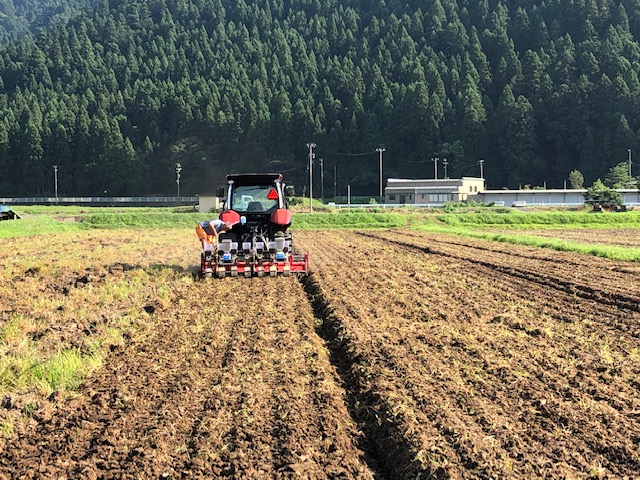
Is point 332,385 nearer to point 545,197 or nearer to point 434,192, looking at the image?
point 434,192

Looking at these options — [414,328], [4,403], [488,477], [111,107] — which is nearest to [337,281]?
[414,328]

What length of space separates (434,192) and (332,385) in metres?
74.2

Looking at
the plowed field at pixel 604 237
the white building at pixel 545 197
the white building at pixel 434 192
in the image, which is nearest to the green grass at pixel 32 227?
the plowed field at pixel 604 237

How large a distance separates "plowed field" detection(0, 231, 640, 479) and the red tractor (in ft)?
7.39

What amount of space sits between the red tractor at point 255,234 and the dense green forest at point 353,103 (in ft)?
279

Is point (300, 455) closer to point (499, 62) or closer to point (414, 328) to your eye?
point (414, 328)

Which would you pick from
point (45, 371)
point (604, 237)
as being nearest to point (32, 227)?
A: point (604, 237)

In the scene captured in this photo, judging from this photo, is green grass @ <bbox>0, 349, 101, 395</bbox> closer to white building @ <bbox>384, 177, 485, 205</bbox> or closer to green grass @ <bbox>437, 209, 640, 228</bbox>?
green grass @ <bbox>437, 209, 640, 228</bbox>

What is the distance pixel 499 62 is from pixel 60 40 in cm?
12396

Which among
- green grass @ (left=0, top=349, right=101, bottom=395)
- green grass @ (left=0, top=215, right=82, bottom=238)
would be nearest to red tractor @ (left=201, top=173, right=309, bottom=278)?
green grass @ (left=0, top=349, right=101, bottom=395)

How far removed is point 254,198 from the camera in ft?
46.5

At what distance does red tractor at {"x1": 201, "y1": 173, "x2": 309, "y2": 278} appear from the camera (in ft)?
44.4

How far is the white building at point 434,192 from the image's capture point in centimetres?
7744

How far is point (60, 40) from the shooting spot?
6590 inches
